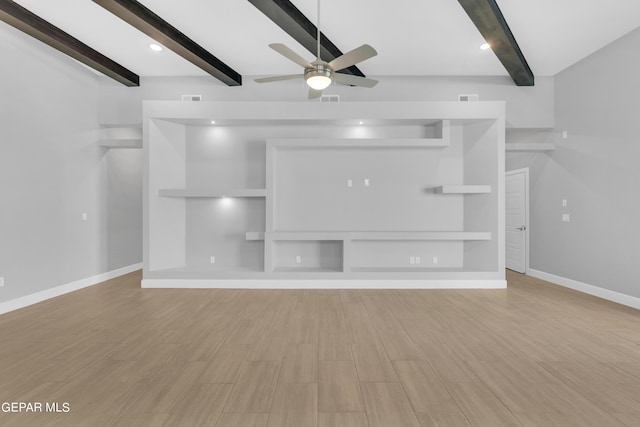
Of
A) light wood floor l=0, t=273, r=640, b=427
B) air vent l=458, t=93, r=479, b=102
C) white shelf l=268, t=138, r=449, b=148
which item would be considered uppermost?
air vent l=458, t=93, r=479, b=102

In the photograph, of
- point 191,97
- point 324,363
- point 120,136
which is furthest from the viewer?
point 120,136

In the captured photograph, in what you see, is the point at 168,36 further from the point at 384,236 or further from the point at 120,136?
the point at 384,236

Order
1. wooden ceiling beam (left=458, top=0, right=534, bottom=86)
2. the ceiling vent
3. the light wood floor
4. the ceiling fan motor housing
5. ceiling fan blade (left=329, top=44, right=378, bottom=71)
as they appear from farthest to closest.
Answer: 1. the ceiling vent
2. wooden ceiling beam (left=458, top=0, right=534, bottom=86)
3. the ceiling fan motor housing
4. ceiling fan blade (left=329, top=44, right=378, bottom=71)
5. the light wood floor

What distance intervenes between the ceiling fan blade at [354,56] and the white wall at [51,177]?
423cm

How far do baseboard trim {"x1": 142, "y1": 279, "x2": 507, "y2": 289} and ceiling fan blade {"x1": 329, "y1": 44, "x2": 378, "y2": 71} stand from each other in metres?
3.28

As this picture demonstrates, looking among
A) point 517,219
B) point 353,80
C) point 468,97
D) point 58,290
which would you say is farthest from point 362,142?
point 58,290

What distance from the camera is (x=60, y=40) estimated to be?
429 cm

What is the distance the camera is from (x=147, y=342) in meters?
3.01

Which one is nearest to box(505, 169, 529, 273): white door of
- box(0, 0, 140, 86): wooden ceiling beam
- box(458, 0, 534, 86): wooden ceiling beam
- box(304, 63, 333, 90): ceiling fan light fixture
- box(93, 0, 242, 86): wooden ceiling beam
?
box(458, 0, 534, 86): wooden ceiling beam

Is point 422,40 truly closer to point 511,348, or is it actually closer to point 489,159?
point 489,159

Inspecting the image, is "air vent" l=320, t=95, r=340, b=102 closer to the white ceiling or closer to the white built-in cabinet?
the white built-in cabinet

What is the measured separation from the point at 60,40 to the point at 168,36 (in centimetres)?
150

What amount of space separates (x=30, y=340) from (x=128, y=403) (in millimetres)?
1872

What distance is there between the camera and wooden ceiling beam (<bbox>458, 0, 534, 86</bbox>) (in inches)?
143
